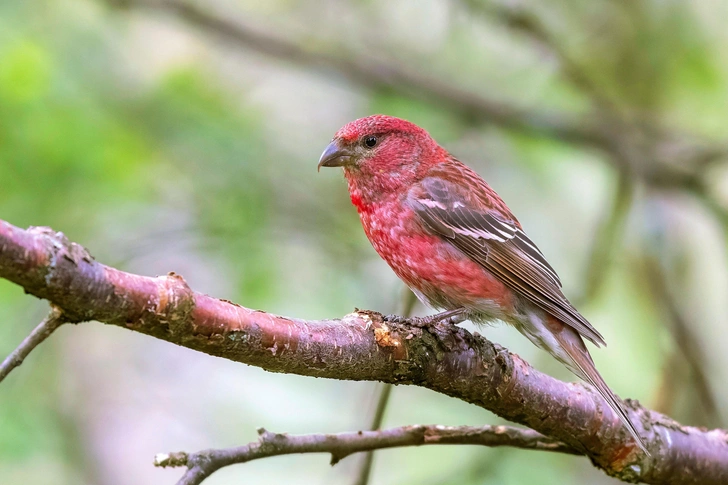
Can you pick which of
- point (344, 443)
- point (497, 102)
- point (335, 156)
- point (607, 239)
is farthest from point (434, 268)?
point (497, 102)

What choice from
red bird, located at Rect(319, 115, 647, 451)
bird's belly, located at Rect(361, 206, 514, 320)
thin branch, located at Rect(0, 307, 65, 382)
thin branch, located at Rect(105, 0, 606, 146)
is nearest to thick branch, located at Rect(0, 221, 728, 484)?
thin branch, located at Rect(0, 307, 65, 382)

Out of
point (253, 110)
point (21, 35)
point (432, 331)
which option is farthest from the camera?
point (253, 110)

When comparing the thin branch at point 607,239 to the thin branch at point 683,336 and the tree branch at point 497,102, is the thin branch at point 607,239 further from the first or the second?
the thin branch at point 683,336

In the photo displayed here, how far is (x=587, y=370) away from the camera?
16.5 feet

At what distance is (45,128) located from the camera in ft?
19.6

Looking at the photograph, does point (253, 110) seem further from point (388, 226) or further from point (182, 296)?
point (182, 296)

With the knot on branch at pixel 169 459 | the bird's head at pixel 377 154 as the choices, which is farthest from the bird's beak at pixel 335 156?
the knot on branch at pixel 169 459

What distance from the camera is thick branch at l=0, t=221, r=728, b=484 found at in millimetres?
2316

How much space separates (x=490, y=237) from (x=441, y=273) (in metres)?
0.60

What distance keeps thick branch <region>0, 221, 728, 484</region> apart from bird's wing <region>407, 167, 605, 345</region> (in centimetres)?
80

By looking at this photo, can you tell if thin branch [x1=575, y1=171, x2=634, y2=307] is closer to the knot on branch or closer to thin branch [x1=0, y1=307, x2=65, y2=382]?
the knot on branch

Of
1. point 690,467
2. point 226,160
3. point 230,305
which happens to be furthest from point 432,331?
point 226,160

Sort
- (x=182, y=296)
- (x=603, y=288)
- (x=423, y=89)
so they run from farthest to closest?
(x=423, y=89)
(x=603, y=288)
(x=182, y=296)

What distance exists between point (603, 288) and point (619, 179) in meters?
1.10
